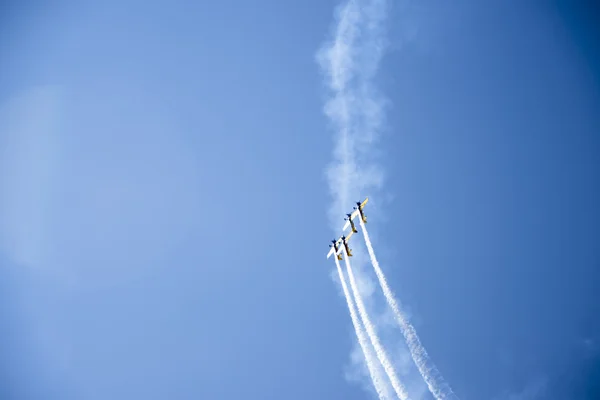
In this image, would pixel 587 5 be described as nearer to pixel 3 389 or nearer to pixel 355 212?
pixel 355 212

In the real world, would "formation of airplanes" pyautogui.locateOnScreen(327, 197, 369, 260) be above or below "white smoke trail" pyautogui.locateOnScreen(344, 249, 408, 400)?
above

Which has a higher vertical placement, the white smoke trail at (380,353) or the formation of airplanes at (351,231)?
the formation of airplanes at (351,231)

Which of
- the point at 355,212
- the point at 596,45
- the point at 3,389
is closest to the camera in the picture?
the point at 355,212

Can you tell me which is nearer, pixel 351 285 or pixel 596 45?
pixel 351 285

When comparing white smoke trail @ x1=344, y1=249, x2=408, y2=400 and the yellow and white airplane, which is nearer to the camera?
white smoke trail @ x1=344, y1=249, x2=408, y2=400

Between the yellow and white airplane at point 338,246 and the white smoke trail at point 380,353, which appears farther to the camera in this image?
the yellow and white airplane at point 338,246

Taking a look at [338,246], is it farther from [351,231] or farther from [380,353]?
[380,353]

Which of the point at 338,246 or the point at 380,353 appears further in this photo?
the point at 338,246

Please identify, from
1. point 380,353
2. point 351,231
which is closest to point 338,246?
point 351,231

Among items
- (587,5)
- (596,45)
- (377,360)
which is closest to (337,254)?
(377,360)

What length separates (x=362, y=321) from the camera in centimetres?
6938

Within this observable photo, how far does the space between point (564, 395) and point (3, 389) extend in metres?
130

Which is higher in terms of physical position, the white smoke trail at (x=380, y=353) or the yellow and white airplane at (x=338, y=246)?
the yellow and white airplane at (x=338, y=246)

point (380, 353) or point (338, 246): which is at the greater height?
point (338, 246)
